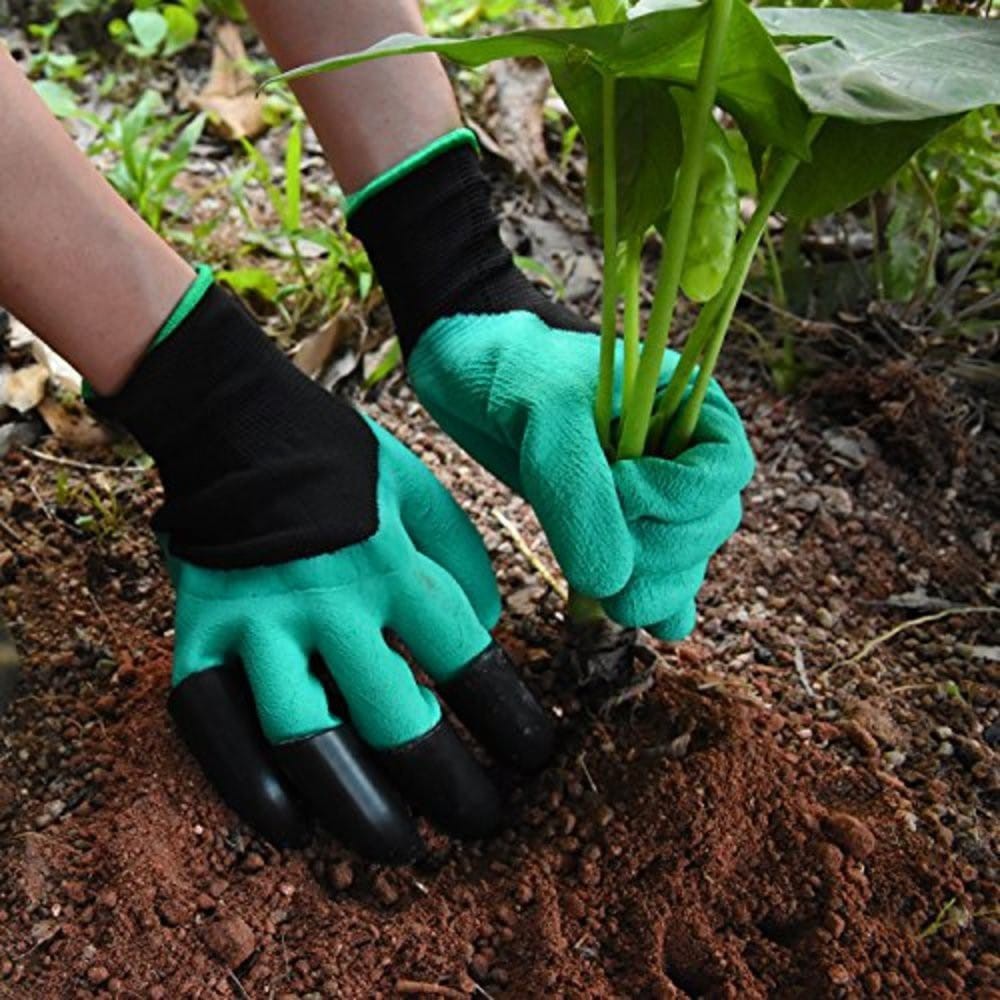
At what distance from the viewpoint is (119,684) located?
106cm

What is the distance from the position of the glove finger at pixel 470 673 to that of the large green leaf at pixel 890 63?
20.3 inches

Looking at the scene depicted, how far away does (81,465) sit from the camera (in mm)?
1304

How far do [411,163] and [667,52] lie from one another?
1.42 ft

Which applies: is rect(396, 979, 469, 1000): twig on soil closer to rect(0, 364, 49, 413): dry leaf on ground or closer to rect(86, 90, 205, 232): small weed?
rect(0, 364, 49, 413): dry leaf on ground

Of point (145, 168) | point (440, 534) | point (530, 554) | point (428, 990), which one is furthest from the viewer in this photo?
point (145, 168)

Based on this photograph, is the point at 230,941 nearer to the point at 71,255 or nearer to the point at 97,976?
the point at 97,976

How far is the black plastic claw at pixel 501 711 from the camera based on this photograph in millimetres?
992

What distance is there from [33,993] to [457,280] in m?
0.70

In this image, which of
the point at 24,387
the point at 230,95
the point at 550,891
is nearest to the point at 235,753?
the point at 550,891

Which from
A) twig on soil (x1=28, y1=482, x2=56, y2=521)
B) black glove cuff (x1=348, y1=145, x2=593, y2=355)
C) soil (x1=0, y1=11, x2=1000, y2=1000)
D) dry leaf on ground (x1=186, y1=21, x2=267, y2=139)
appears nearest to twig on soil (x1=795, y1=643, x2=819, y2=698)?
soil (x1=0, y1=11, x2=1000, y2=1000)

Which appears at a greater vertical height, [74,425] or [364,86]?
[364,86]

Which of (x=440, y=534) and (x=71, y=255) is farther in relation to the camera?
(x=440, y=534)

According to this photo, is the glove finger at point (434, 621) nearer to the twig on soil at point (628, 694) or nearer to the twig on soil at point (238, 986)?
the twig on soil at point (628, 694)

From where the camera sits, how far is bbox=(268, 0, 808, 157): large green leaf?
667 mm
